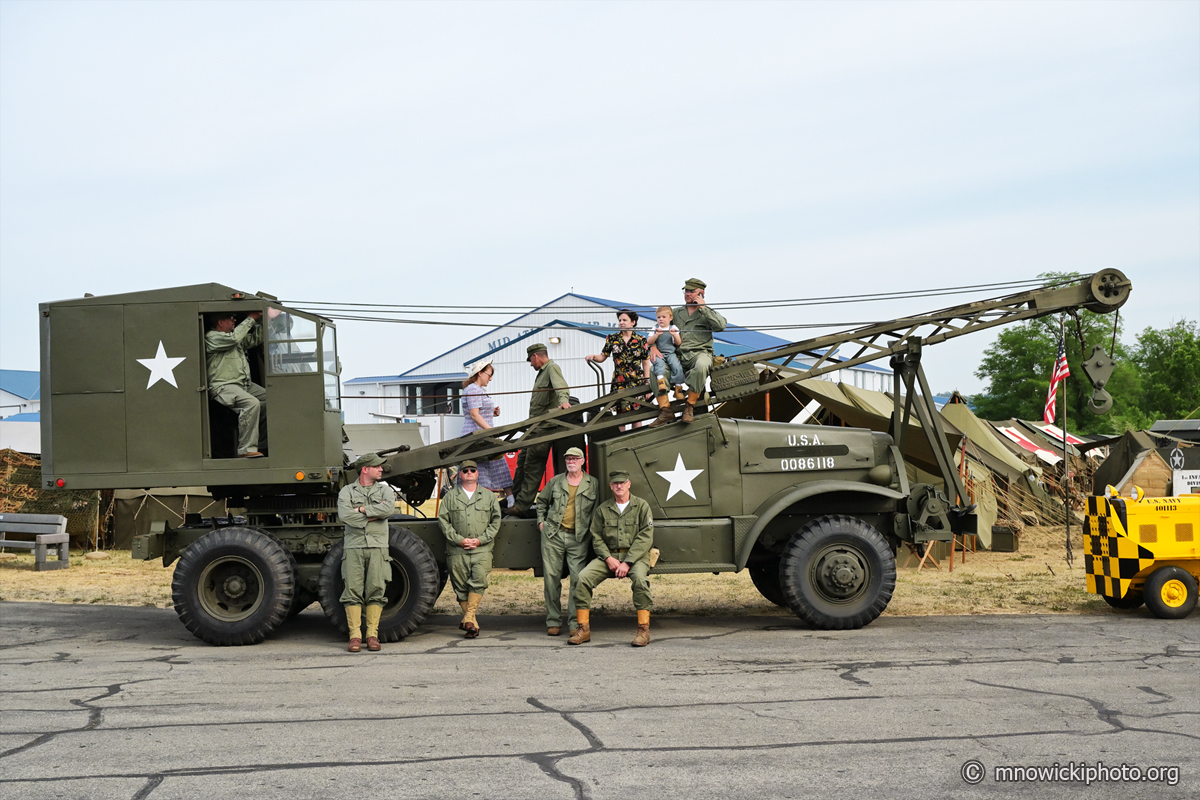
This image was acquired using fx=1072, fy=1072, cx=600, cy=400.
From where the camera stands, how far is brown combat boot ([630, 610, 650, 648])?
31.8 ft

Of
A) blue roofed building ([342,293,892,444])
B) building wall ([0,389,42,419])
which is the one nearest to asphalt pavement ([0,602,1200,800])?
blue roofed building ([342,293,892,444])

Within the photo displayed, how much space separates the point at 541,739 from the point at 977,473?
1501cm

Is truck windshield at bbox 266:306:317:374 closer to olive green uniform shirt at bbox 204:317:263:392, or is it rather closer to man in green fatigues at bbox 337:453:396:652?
olive green uniform shirt at bbox 204:317:263:392

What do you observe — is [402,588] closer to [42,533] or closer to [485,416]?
[485,416]

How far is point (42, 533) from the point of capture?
19.6 m

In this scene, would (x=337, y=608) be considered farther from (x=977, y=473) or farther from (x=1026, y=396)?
(x=1026, y=396)

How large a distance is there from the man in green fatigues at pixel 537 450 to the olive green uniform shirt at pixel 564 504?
81cm

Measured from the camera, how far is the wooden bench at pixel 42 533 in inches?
728

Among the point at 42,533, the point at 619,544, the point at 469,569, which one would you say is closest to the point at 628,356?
the point at 619,544

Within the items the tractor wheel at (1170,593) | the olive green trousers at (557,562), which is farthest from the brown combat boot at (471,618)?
the tractor wheel at (1170,593)

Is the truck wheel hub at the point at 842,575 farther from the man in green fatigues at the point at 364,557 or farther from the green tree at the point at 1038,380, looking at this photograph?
the green tree at the point at 1038,380

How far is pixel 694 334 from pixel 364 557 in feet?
12.7

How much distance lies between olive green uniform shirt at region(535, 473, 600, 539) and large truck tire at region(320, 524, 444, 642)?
46.8 inches

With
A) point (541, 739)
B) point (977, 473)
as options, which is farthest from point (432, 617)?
point (977, 473)
